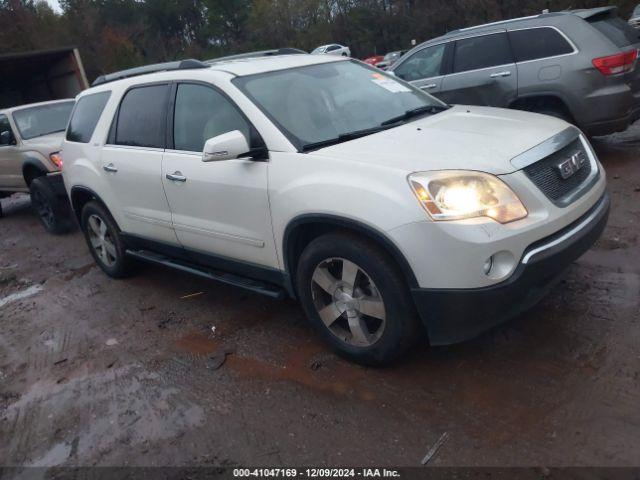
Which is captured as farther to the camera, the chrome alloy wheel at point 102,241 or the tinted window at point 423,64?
the tinted window at point 423,64

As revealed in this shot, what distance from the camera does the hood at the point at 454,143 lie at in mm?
3066

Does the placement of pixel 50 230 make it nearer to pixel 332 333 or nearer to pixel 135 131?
pixel 135 131

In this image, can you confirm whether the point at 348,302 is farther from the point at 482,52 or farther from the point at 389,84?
the point at 482,52

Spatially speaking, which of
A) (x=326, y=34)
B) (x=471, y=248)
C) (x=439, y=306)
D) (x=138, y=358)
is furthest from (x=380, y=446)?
(x=326, y=34)

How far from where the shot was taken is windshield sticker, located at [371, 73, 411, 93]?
437 centimetres

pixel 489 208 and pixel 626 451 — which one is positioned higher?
pixel 489 208

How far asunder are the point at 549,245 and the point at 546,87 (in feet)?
13.6

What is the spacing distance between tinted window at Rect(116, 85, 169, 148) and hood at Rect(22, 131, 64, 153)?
372 centimetres

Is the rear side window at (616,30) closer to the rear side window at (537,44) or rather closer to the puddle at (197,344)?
the rear side window at (537,44)

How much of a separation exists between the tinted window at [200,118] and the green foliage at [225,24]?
24.3 m

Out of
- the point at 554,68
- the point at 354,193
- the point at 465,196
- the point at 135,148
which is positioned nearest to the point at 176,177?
the point at 135,148

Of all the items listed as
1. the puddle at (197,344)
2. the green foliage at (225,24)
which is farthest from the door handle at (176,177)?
the green foliage at (225,24)

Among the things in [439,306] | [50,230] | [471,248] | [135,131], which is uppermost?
[135,131]

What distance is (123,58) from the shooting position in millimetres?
38531
